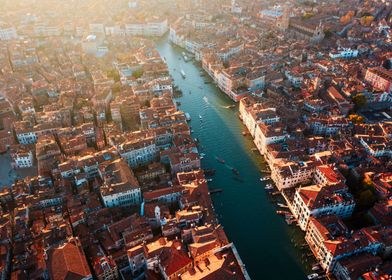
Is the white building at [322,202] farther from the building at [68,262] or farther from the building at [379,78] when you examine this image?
the building at [379,78]

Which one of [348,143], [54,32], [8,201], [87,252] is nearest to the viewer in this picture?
[87,252]

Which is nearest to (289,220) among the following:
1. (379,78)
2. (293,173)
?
(293,173)

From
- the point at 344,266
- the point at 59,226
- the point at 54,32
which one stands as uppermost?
the point at 54,32

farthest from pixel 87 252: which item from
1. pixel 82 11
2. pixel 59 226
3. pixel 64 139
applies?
pixel 82 11

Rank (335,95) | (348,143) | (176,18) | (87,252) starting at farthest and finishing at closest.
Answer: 1. (176,18)
2. (335,95)
3. (348,143)
4. (87,252)

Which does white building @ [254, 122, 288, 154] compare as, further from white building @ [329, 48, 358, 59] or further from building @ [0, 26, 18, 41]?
building @ [0, 26, 18, 41]

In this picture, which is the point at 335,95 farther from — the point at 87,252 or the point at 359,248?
the point at 87,252

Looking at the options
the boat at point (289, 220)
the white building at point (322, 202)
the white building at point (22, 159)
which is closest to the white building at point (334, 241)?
the white building at point (322, 202)

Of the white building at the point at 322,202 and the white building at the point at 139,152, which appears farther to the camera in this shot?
the white building at the point at 139,152
